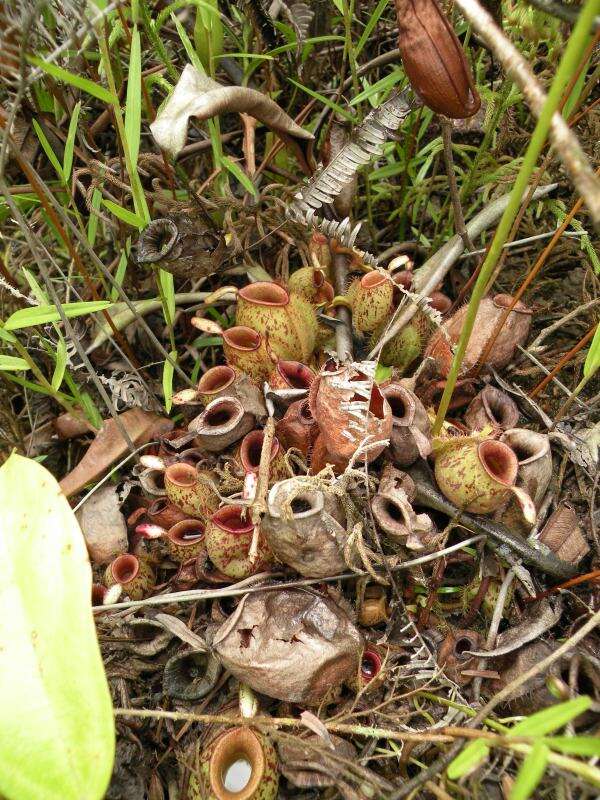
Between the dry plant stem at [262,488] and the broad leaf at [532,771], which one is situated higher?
the broad leaf at [532,771]

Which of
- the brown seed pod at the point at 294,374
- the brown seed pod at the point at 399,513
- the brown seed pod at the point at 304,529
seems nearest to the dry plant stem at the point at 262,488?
the brown seed pod at the point at 304,529

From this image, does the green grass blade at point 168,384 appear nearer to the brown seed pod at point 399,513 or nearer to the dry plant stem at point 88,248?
the dry plant stem at point 88,248

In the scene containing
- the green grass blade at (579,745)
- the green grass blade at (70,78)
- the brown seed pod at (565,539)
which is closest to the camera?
the green grass blade at (579,745)

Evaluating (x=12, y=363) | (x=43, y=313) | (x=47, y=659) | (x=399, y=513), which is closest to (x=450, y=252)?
(x=399, y=513)

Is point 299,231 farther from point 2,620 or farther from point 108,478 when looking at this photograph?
point 2,620

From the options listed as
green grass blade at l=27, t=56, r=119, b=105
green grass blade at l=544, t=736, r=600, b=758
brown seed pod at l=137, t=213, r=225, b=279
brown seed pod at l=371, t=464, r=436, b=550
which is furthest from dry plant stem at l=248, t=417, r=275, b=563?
green grass blade at l=27, t=56, r=119, b=105

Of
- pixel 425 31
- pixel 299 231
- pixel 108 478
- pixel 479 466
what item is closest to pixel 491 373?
pixel 479 466

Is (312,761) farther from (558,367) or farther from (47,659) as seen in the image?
(558,367)
